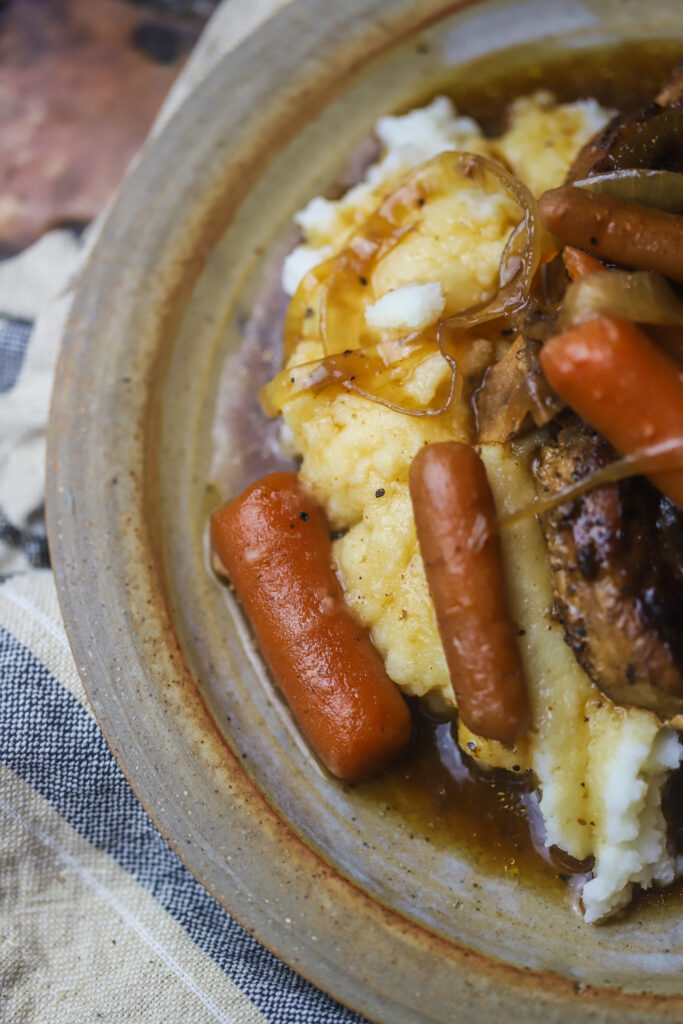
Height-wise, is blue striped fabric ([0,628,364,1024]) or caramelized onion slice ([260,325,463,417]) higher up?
caramelized onion slice ([260,325,463,417])

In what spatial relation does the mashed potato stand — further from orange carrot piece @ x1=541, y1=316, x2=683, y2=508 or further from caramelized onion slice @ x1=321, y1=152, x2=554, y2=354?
orange carrot piece @ x1=541, y1=316, x2=683, y2=508

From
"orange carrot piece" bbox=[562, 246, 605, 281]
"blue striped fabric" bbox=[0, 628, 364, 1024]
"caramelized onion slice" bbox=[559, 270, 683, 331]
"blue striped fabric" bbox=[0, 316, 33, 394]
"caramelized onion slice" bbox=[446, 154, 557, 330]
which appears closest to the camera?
"caramelized onion slice" bbox=[559, 270, 683, 331]

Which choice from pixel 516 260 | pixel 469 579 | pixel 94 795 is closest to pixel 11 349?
pixel 94 795

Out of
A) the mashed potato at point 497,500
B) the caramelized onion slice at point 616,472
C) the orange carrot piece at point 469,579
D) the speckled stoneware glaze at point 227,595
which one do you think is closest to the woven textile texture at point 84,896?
the speckled stoneware glaze at point 227,595

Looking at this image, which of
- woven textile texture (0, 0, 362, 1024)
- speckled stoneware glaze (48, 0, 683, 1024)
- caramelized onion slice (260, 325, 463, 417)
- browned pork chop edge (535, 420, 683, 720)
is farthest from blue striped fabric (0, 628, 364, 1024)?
browned pork chop edge (535, 420, 683, 720)

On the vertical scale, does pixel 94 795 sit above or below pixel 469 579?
below

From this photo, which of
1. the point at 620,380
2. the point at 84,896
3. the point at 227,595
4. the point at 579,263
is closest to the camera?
the point at 620,380

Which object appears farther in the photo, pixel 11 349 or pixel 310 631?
pixel 11 349

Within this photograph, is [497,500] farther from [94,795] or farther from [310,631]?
[94,795]
